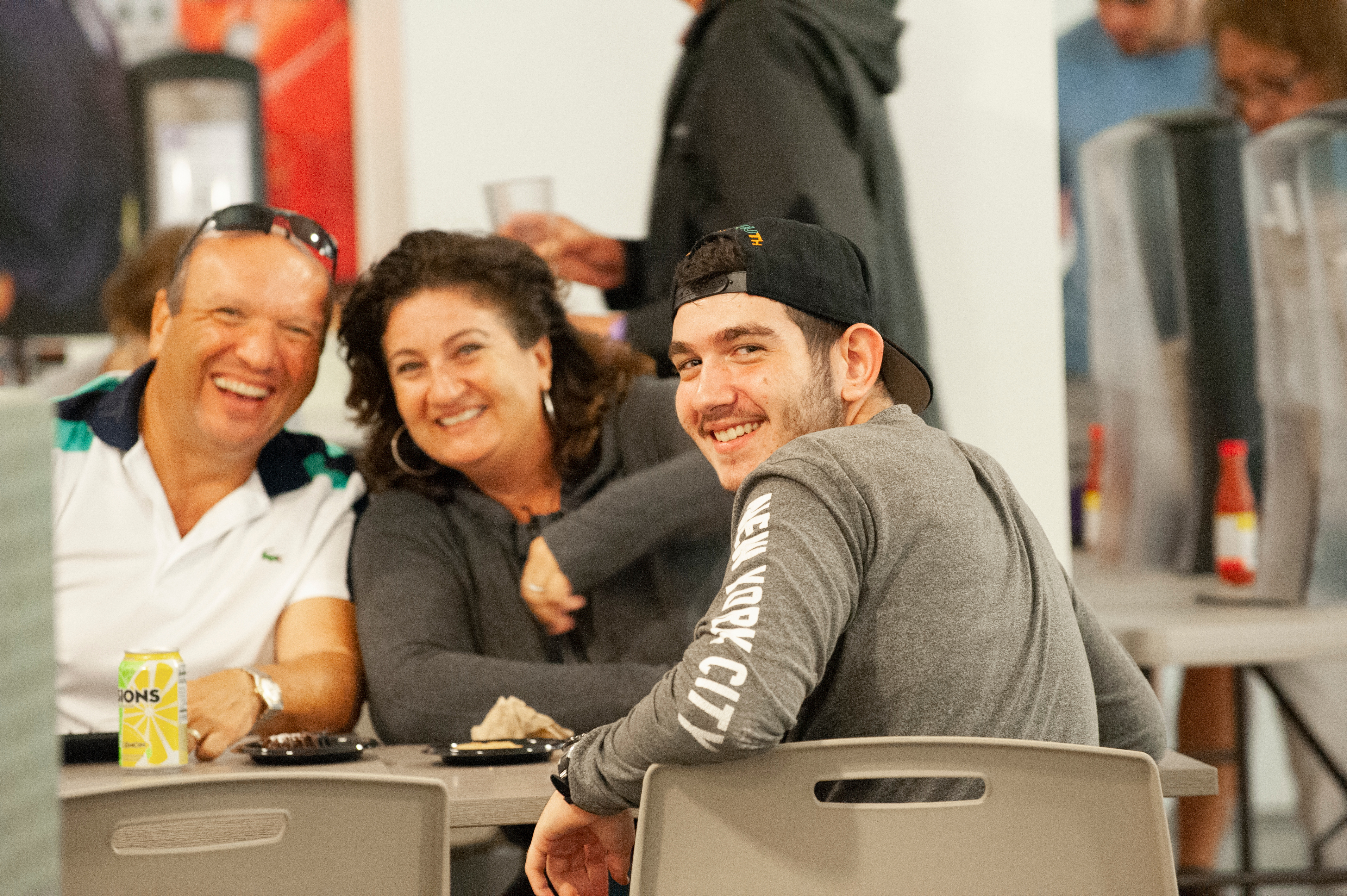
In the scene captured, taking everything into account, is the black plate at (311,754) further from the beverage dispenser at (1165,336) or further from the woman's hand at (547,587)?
the beverage dispenser at (1165,336)

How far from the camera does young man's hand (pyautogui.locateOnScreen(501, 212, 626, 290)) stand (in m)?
2.81

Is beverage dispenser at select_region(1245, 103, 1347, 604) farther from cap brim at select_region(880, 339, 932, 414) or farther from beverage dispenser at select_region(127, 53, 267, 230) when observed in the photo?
beverage dispenser at select_region(127, 53, 267, 230)

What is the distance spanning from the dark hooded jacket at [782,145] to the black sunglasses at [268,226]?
78 cm

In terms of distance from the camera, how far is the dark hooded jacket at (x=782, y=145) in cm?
264

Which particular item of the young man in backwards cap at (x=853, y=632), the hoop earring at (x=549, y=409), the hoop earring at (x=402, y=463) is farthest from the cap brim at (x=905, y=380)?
the hoop earring at (x=402, y=463)

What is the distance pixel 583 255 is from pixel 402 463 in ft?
3.27

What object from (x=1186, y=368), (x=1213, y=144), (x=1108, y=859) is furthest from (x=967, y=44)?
(x=1108, y=859)

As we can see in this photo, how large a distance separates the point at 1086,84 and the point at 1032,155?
20.2 inches

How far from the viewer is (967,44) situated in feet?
10.1

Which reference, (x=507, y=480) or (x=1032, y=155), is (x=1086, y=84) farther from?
(x=507, y=480)

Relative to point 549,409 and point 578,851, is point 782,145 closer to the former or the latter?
point 549,409

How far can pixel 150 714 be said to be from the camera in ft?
5.07

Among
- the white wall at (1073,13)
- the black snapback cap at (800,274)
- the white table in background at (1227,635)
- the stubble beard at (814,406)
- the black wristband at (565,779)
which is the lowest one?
the white table in background at (1227,635)

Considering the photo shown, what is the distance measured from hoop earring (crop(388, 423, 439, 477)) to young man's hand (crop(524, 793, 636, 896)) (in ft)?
3.43
